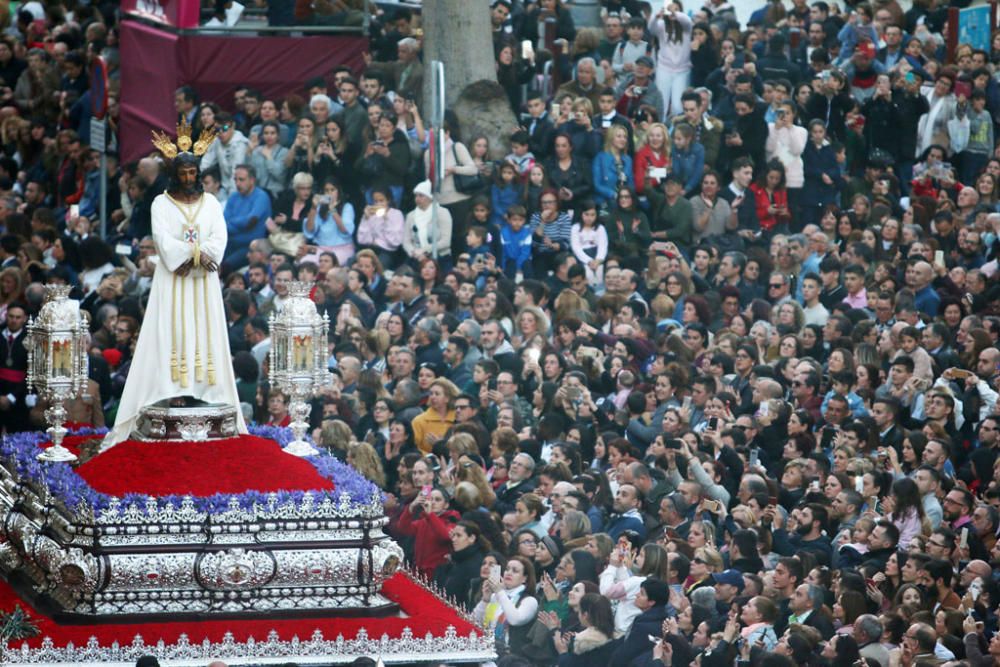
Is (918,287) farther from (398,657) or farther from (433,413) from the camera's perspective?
(398,657)

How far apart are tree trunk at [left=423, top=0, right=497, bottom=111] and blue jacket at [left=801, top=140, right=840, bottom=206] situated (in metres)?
4.45

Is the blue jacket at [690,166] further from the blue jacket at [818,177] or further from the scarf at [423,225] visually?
the scarf at [423,225]

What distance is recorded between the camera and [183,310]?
64.1 feet

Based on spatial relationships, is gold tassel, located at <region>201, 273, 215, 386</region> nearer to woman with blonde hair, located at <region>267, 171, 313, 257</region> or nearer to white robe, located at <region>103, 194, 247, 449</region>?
white robe, located at <region>103, 194, 247, 449</region>

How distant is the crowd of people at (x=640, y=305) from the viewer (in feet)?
62.2

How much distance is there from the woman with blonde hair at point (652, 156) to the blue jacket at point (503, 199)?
1.42m

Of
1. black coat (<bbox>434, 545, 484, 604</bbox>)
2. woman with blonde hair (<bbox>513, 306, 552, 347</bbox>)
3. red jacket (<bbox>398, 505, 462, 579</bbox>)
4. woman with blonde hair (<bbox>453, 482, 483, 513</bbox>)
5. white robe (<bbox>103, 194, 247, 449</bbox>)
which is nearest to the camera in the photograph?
white robe (<bbox>103, 194, 247, 449</bbox>)

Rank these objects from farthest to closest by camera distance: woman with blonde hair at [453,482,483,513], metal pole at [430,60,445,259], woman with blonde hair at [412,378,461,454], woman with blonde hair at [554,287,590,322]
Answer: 1. metal pole at [430,60,445,259]
2. woman with blonde hair at [554,287,590,322]
3. woman with blonde hair at [412,378,461,454]
4. woman with blonde hair at [453,482,483,513]

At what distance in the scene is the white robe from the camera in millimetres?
19438

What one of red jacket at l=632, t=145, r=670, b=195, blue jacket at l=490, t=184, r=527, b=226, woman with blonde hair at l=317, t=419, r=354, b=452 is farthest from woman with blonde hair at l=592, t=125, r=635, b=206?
woman with blonde hair at l=317, t=419, r=354, b=452

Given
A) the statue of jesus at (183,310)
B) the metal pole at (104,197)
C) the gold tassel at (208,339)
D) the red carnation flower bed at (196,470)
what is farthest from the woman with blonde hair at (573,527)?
the metal pole at (104,197)

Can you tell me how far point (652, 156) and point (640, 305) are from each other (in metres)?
3.43

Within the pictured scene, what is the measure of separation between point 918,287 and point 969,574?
6.69 meters

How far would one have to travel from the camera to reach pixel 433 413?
76.4 feet
